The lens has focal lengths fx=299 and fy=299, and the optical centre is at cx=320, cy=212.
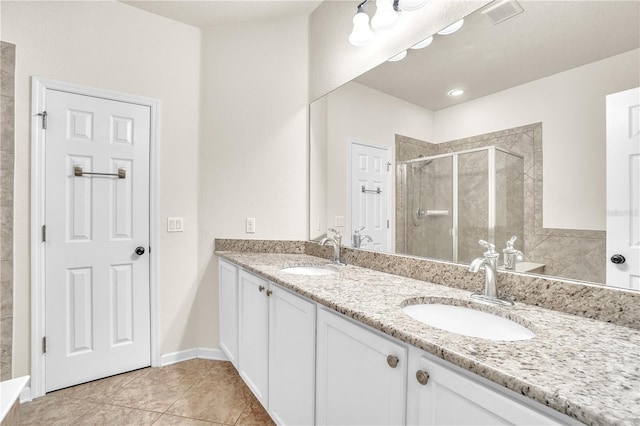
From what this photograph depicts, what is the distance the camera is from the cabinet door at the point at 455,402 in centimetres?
58

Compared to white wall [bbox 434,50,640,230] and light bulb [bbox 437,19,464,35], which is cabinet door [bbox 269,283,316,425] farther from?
light bulb [bbox 437,19,464,35]

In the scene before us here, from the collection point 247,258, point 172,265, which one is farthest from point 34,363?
point 247,258

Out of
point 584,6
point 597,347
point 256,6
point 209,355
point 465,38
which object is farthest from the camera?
point 209,355

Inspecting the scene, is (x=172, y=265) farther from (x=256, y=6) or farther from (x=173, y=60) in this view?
(x=256, y=6)

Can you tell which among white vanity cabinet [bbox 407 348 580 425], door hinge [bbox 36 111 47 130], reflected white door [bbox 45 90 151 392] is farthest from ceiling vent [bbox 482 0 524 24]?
door hinge [bbox 36 111 47 130]

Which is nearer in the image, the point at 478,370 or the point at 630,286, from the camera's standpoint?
the point at 478,370

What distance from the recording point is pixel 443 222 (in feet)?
4.59

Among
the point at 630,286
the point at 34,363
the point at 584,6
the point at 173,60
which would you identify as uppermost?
the point at 173,60

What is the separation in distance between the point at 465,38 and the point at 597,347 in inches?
49.0

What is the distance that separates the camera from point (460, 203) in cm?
134

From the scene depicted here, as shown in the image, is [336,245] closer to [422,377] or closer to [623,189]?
[422,377]

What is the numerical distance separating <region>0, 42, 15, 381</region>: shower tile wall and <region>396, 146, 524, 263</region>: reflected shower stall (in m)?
2.26

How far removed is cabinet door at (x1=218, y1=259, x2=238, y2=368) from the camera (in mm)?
1953

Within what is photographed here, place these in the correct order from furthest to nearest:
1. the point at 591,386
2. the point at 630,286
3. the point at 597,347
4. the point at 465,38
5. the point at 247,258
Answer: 1. the point at 247,258
2. the point at 465,38
3. the point at 630,286
4. the point at 597,347
5. the point at 591,386
